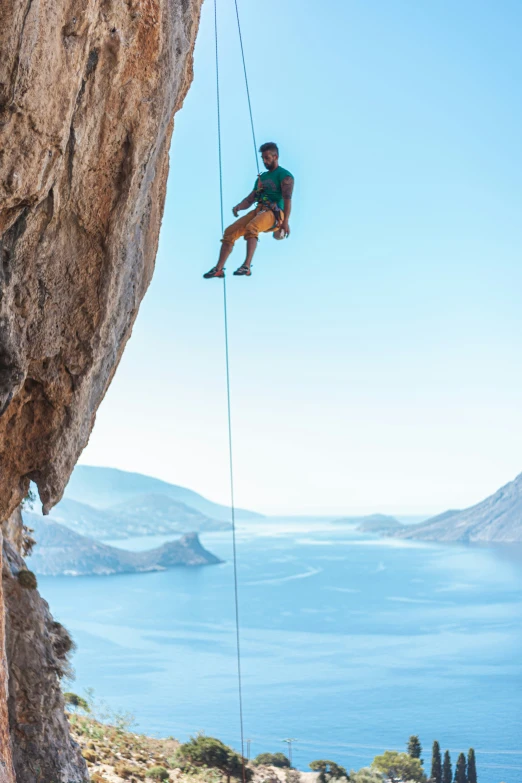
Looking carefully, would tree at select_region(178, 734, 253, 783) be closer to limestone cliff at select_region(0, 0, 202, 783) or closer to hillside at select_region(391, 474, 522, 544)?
limestone cliff at select_region(0, 0, 202, 783)

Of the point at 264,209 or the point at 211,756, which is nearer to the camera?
the point at 264,209

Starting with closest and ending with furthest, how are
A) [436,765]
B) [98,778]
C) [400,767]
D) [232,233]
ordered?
[232,233] < [98,778] < [436,765] < [400,767]

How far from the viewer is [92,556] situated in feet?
402

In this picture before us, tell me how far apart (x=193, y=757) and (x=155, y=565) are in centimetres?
10308

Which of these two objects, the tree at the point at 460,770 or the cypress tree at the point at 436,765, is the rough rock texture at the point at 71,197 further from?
the cypress tree at the point at 436,765

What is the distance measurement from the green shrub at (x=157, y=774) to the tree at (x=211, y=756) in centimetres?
992

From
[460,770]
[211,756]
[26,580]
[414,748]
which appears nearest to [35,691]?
[26,580]

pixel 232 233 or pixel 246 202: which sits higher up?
pixel 246 202

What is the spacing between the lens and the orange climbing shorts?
7.38m

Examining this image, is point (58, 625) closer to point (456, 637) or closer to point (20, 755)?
point (20, 755)

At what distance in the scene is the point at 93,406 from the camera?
7555 mm

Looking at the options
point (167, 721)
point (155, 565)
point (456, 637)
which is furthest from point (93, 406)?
point (155, 565)

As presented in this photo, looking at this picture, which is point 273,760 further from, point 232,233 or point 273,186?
point 273,186

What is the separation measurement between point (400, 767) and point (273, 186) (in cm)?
3914
